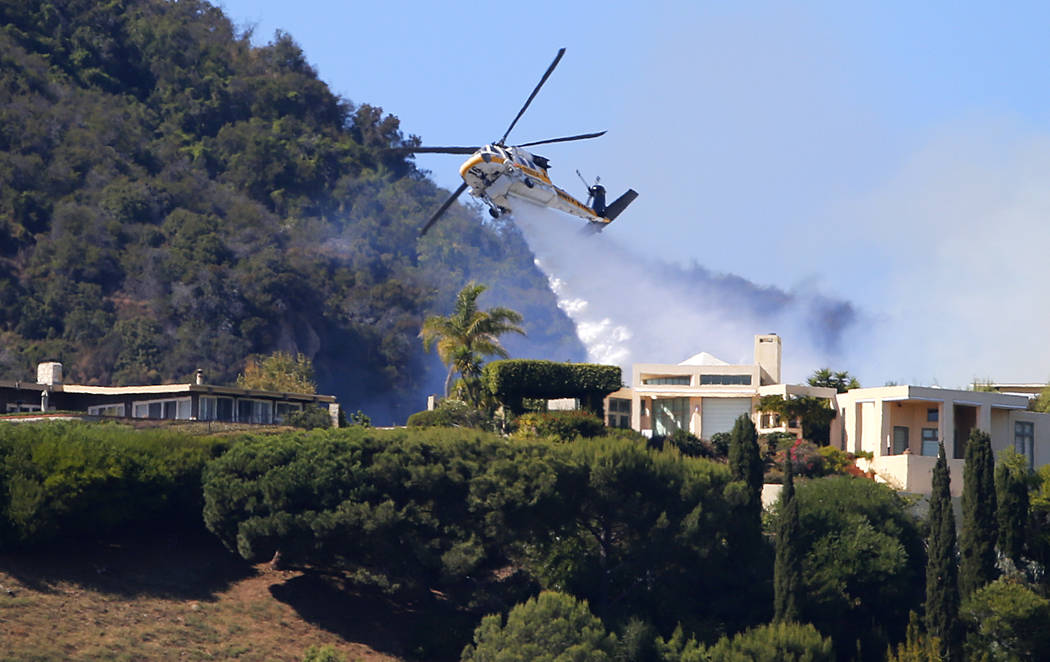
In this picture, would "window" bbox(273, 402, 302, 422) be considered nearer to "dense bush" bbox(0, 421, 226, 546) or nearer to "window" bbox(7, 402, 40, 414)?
"window" bbox(7, 402, 40, 414)

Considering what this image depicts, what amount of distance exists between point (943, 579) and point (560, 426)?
54.9ft

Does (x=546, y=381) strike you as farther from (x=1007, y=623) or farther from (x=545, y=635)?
(x=1007, y=623)

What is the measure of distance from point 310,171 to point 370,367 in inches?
948

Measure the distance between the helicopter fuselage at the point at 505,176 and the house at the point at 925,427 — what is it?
15474 mm

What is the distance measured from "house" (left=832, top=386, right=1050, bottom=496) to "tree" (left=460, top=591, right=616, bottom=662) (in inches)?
715

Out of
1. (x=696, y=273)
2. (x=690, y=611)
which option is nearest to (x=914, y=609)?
(x=690, y=611)

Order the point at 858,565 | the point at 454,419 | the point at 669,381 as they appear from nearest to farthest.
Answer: the point at 858,565 < the point at 454,419 < the point at 669,381

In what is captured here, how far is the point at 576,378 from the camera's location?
2431 inches

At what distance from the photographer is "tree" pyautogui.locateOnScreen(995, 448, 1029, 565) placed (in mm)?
48375

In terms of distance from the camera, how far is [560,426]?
187 ft

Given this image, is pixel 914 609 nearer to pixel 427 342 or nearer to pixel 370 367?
pixel 427 342

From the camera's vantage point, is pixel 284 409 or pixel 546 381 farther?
pixel 284 409

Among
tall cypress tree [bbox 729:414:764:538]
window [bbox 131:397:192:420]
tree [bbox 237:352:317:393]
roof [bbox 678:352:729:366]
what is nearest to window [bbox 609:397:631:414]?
roof [bbox 678:352:729:366]

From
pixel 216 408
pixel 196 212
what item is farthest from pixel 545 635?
pixel 196 212
